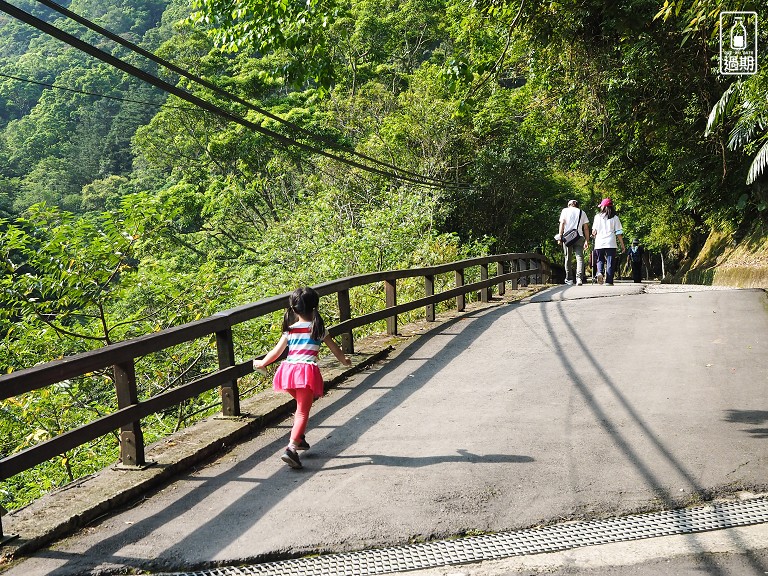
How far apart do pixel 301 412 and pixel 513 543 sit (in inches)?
86.2

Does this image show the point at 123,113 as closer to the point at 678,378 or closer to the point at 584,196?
the point at 584,196

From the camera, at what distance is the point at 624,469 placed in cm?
560

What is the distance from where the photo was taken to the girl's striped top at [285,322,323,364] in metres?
6.22

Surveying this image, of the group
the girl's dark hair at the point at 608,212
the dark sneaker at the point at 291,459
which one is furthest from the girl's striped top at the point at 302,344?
the girl's dark hair at the point at 608,212

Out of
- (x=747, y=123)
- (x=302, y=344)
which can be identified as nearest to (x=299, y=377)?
(x=302, y=344)

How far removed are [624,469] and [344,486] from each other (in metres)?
1.98

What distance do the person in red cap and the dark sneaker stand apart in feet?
43.2

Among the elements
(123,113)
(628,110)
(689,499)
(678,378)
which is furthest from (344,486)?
(123,113)

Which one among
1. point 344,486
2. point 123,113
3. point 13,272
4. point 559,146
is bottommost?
point 344,486

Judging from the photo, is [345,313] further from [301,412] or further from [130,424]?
[130,424]

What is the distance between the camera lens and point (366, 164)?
28766 millimetres

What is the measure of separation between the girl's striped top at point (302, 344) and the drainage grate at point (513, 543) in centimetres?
205

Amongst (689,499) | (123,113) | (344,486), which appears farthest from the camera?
(123,113)

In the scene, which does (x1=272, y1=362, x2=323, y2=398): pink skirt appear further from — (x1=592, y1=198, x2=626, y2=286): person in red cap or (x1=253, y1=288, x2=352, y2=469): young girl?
(x1=592, y1=198, x2=626, y2=286): person in red cap
